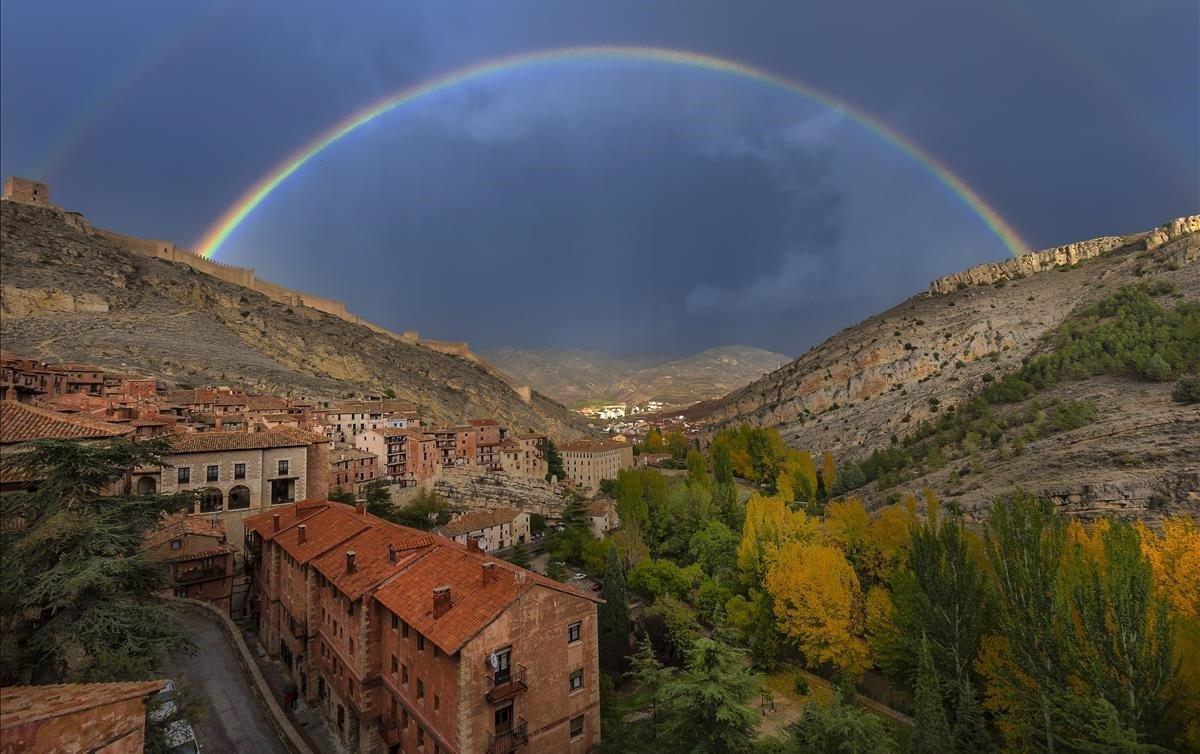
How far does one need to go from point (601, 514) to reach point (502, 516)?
12094 millimetres

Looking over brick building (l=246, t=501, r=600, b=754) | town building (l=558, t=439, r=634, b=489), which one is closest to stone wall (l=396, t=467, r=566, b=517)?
town building (l=558, t=439, r=634, b=489)

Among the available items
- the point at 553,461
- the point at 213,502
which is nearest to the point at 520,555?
the point at 213,502

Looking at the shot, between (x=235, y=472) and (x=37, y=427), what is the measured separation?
1561 centimetres

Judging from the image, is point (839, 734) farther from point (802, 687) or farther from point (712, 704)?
point (802, 687)

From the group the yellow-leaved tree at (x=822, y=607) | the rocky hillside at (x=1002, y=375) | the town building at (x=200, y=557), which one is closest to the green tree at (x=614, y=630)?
the yellow-leaved tree at (x=822, y=607)

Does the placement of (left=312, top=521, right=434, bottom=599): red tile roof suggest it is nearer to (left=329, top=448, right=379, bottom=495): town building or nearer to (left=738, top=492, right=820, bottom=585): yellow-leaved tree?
(left=738, top=492, right=820, bottom=585): yellow-leaved tree

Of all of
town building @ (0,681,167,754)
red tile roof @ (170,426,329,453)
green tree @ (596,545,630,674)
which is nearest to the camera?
town building @ (0,681,167,754)

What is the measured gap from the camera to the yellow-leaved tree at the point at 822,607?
27891 millimetres

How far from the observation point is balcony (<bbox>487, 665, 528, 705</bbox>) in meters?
16.1

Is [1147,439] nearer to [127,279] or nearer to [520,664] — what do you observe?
[520,664]

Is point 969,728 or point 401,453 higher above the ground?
point 401,453

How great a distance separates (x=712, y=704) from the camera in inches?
536

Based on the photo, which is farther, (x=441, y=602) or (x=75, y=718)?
(x=441, y=602)

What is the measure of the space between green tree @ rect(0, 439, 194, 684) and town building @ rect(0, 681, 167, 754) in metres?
4.86
